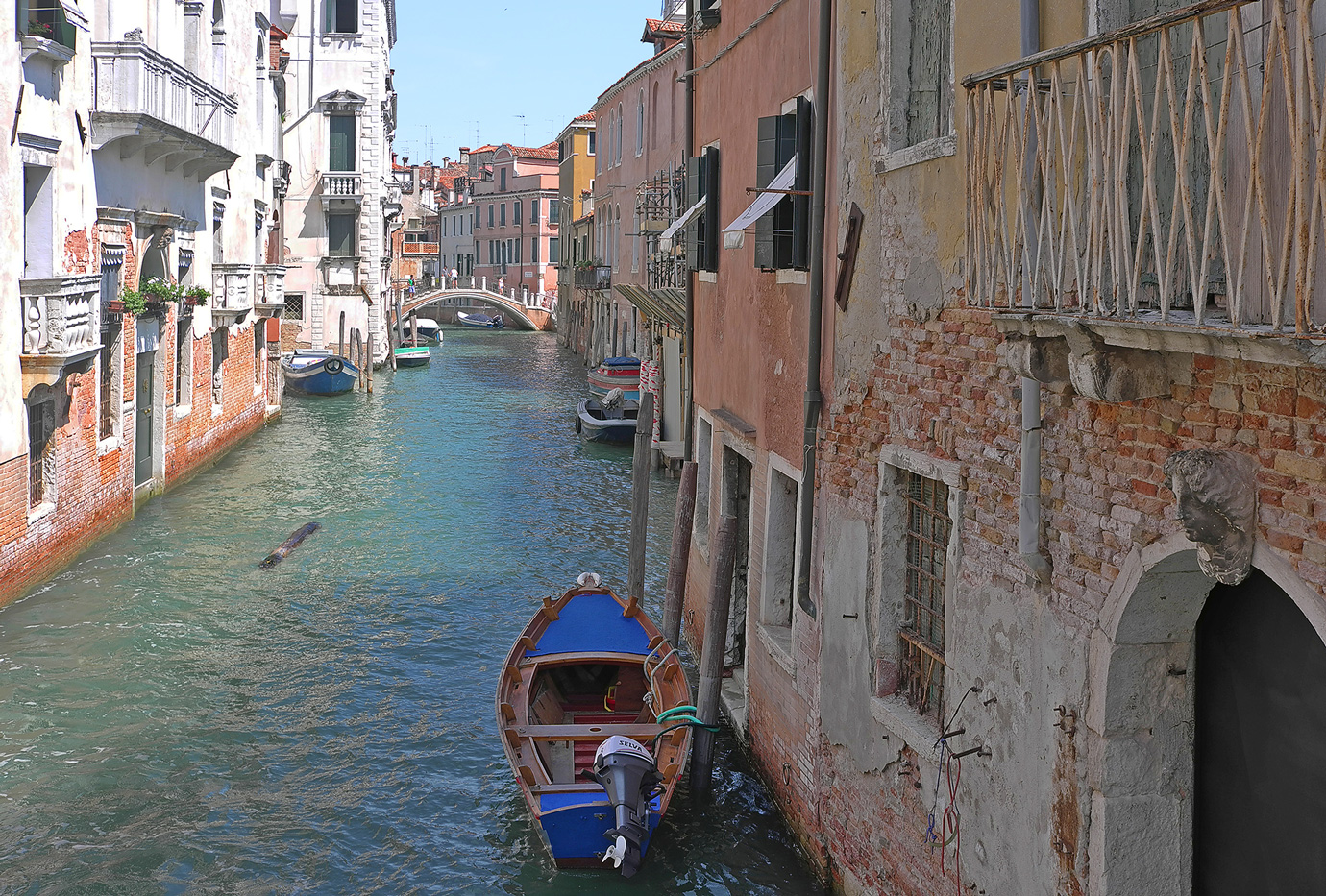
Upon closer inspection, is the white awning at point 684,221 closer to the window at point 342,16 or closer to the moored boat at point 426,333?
the window at point 342,16

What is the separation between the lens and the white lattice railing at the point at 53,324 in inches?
452

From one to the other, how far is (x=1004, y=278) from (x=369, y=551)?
11422 millimetres

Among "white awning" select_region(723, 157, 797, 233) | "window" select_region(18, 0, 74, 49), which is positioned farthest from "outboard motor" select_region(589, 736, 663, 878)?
"window" select_region(18, 0, 74, 49)

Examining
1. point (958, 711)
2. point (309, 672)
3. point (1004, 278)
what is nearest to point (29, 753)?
point (309, 672)

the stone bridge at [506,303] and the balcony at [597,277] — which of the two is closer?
the balcony at [597,277]

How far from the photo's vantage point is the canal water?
7.10 meters

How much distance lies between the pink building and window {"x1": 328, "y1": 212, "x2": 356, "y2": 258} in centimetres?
2556

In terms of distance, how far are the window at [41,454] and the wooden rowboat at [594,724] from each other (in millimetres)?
5746

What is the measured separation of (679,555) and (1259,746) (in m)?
5.68

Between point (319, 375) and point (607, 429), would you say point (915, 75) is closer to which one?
point (607, 429)

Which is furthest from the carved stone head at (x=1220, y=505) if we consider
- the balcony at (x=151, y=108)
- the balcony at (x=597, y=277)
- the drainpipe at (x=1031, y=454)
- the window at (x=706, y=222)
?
the balcony at (x=597, y=277)

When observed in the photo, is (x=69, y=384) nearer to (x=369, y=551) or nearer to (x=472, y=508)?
(x=369, y=551)

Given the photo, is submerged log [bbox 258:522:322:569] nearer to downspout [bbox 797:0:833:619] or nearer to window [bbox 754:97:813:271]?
window [bbox 754:97:813:271]

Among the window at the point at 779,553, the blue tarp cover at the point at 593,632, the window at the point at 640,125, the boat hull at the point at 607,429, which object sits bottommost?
the blue tarp cover at the point at 593,632
